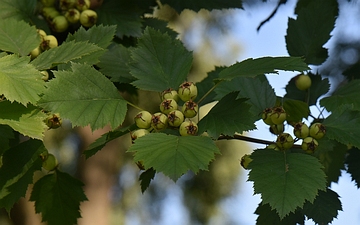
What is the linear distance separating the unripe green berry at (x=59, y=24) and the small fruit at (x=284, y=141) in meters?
0.69

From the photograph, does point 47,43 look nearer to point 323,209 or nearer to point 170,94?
point 170,94

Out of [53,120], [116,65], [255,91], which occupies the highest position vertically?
[255,91]

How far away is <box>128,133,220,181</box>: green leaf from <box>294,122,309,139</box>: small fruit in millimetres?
280

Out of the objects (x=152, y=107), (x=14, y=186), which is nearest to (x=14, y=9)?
(x=14, y=186)

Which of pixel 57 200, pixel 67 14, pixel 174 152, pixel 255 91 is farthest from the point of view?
pixel 67 14

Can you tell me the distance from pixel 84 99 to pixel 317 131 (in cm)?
47

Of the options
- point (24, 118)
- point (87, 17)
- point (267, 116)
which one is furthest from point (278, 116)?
point (87, 17)

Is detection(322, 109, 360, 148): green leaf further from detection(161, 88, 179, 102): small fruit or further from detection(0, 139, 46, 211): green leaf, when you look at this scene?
detection(0, 139, 46, 211): green leaf

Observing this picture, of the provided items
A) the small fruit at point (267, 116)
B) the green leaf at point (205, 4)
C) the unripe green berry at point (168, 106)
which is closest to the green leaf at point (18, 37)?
the unripe green berry at point (168, 106)

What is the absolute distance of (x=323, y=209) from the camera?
1.17 meters

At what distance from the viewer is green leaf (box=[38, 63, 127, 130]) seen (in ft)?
3.04

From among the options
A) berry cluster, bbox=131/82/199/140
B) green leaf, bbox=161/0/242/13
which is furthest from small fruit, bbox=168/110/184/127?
green leaf, bbox=161/0/242/13

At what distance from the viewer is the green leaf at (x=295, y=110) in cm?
116

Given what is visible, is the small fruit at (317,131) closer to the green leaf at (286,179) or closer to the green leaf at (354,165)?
the green leaf at (286,179)
